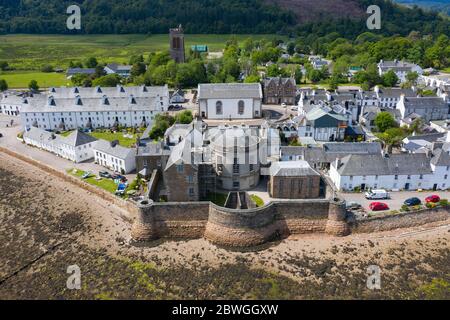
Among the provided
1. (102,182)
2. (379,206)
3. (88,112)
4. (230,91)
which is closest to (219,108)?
(230,91)

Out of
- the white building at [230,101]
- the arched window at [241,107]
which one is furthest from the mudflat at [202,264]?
the arched window at [241,107]

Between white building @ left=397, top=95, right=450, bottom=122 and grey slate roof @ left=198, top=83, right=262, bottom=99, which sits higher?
grey slate roof @ left=198, top=83, right=262, bottom=99

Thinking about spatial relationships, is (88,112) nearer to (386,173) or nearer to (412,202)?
(386,173)

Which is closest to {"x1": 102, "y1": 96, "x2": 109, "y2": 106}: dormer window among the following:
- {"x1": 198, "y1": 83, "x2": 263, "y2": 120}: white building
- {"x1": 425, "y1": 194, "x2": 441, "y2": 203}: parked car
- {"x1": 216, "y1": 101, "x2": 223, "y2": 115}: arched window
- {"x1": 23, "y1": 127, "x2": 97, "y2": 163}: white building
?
{"x1": 23, "y1": 127, "x2": 97, "y2": 163}: white building

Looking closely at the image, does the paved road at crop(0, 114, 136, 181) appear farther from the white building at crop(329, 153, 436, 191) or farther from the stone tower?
the stone tower

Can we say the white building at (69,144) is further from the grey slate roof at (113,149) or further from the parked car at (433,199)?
the parked car at (433,199)

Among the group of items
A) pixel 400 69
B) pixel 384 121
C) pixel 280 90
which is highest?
pixel 400 69
